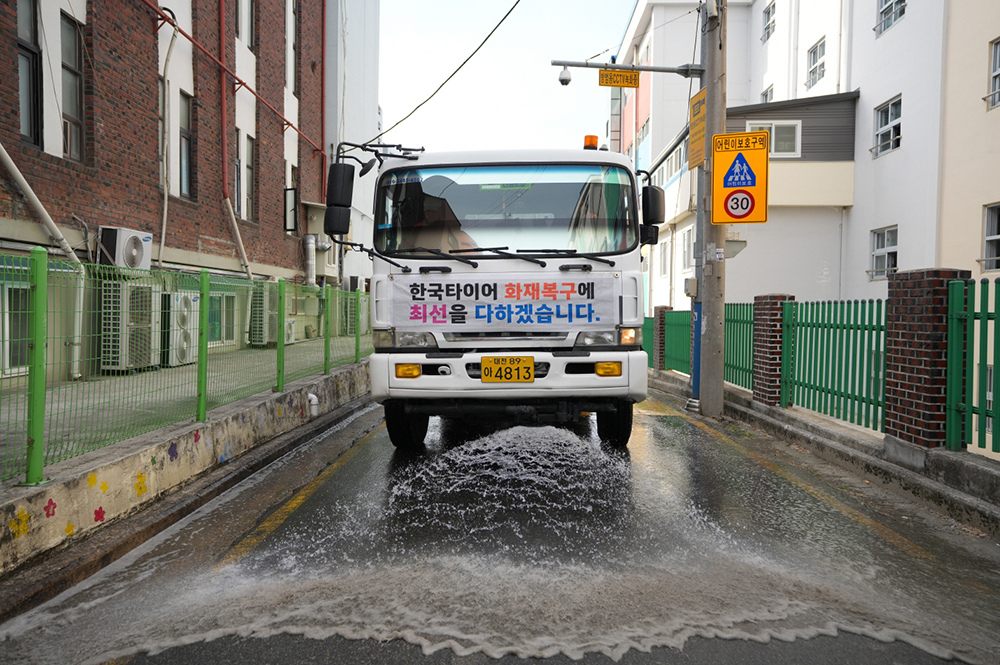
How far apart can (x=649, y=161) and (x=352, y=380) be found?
24.6m

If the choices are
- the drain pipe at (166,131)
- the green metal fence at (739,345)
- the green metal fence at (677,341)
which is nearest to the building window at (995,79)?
the green metal fence at (677,341)

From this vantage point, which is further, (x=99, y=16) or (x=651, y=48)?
(x=651, y=48)

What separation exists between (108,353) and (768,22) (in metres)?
28.7

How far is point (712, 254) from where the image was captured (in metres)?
9.60

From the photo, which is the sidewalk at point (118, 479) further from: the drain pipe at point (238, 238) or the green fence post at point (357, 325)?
the drain pipe at point (238, 238)

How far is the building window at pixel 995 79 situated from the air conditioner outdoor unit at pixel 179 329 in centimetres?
1584

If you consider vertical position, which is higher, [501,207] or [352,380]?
[501,207]

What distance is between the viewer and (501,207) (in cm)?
605

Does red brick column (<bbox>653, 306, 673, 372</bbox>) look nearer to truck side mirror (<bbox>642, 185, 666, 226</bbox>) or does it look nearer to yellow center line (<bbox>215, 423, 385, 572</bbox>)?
truck side mirror (<bbox>642, 185, 666, 226</bbox>)

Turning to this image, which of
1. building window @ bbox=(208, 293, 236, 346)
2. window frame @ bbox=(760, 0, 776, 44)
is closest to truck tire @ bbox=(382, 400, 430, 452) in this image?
building window @ bbox=(208, 293, 236, 346)

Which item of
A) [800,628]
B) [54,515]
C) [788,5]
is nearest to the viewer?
[800,628]

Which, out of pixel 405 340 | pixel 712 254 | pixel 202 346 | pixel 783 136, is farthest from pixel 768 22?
pixel 202 346

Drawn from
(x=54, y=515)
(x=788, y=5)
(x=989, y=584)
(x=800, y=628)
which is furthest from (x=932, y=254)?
(x=54, y=515)

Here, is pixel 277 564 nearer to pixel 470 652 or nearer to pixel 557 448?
pixel 470 652
